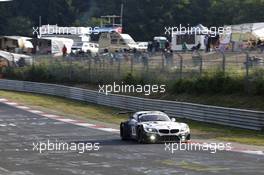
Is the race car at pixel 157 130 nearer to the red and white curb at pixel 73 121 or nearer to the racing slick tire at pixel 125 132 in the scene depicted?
the racing slick tire at pixel 125 132

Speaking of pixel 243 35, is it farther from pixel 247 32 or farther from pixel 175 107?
pixel 175 107

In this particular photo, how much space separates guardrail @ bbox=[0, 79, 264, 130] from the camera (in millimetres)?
25688

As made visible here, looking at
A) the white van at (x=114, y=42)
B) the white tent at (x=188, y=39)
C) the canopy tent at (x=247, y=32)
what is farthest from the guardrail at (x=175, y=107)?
the white van at (x=114, y=42)

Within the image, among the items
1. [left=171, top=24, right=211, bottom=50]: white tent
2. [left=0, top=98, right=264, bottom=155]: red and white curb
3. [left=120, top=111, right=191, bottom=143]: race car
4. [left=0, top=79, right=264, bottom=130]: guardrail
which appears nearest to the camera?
[left=0, top=98, right=264, bottom=155]: red and white curb

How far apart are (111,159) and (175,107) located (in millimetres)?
15254

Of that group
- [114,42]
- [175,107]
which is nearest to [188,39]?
[114,42]

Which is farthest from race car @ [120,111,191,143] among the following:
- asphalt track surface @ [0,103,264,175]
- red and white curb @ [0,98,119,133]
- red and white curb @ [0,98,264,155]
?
red and white curb @ [0,98,119,133]

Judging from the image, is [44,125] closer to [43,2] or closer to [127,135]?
[127,135]

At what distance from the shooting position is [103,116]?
33.1 meters

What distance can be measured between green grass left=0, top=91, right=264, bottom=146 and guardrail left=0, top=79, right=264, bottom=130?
0.35 m

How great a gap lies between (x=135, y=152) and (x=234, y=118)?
951cm

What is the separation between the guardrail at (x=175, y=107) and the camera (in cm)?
2569

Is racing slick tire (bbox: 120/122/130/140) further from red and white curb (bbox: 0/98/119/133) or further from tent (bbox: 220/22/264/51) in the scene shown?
tent (bbox: 220/22/264/51)

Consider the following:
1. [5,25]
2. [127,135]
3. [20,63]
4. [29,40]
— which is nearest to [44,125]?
[127,135]
